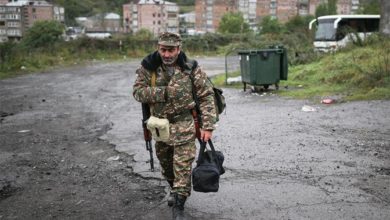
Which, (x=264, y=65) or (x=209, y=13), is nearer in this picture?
(x=264, y=65)

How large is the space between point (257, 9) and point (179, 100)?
8385cm

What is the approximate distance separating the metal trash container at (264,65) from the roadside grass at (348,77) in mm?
553

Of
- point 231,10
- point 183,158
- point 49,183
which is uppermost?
point 231,10

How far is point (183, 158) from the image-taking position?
402 cm

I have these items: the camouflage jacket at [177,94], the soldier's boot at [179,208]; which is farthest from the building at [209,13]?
the soldier's boot at [179,208]

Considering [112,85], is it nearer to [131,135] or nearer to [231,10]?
[131,135]

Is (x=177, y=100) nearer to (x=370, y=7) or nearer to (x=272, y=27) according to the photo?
(x=370, y=7)

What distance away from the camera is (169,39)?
389 cm

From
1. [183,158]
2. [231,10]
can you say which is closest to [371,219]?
[183,158]

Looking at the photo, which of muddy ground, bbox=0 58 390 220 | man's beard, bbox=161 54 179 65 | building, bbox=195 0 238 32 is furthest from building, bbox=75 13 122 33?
man's beard, bbox=161 54 179 65

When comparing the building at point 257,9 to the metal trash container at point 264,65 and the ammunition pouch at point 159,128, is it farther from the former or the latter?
the ammunition pouch at point 159,128

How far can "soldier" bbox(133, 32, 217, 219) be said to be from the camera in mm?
3977

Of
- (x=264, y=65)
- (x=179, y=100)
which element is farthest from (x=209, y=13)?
(x=179, y=100)

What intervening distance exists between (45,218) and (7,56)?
72.7ft
